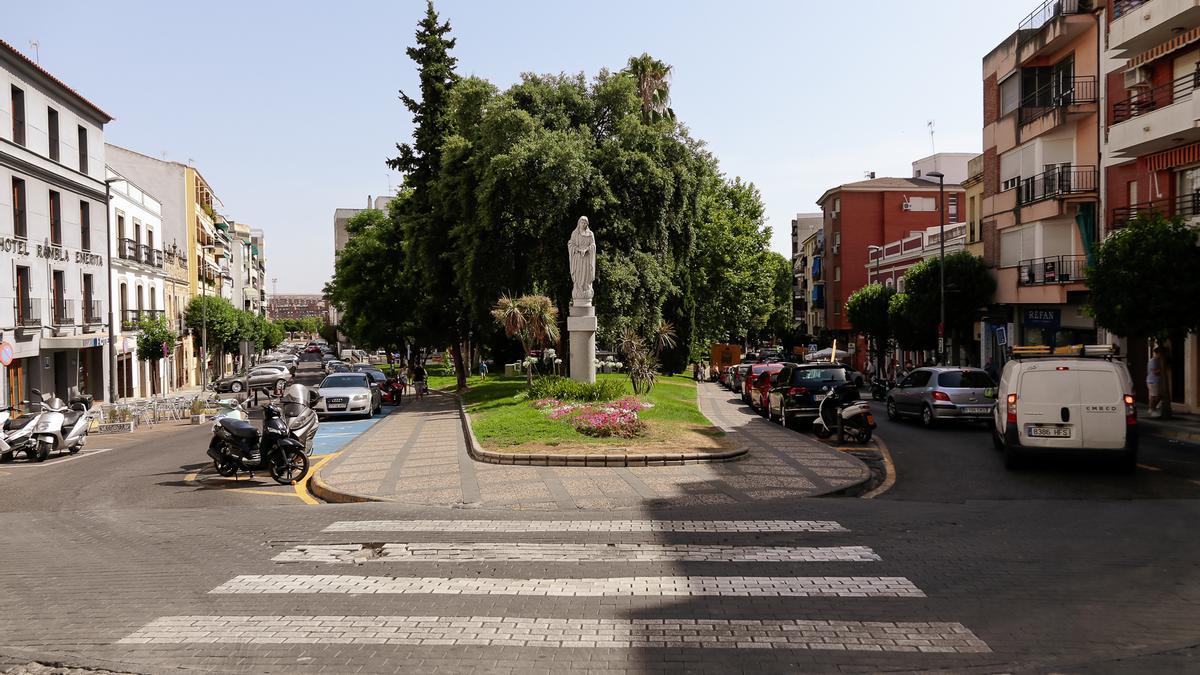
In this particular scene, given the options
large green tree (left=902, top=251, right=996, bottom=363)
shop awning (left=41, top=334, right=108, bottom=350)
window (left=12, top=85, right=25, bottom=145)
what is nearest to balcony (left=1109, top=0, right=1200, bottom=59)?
large green tree (left=902, top=251, right=996, bottom=363)

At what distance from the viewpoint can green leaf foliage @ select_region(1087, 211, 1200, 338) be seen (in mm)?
21953

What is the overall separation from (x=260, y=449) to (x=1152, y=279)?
20.6 meters

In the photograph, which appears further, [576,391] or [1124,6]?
[1124,6]

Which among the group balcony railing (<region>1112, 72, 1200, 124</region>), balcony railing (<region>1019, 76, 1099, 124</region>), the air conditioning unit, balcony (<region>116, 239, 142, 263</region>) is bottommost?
balcony (<region>116, 239, 142, 263</region>)

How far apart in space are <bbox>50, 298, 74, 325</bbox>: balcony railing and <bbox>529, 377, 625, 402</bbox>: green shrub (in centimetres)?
1992

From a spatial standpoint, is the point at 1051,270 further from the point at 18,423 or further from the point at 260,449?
the point at 18,423

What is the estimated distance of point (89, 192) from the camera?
36.6 metres

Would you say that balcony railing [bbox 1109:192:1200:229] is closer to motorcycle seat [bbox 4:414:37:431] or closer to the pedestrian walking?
the pedestrian walking

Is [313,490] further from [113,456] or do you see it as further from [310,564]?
[113,456]

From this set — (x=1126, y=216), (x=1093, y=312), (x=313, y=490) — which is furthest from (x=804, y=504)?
(x=1126, y=216)

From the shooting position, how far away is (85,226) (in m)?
36.8

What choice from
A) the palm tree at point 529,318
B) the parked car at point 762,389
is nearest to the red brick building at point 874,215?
the parked car at point 762,389

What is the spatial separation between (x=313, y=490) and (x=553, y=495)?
12.8 feet

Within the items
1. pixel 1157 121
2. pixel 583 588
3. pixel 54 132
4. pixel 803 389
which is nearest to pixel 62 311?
pixel 54 132
